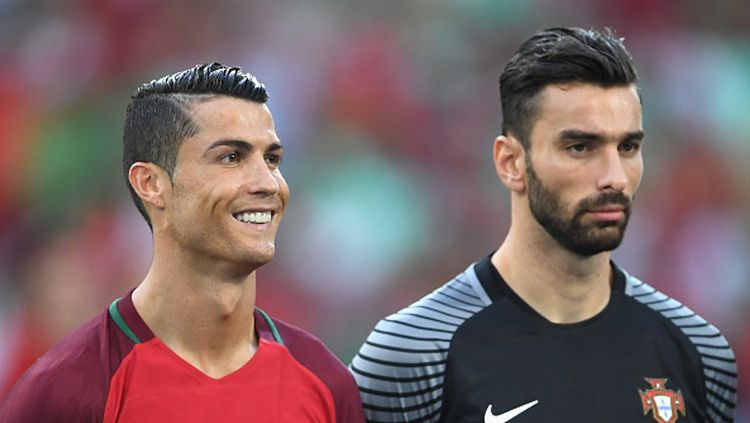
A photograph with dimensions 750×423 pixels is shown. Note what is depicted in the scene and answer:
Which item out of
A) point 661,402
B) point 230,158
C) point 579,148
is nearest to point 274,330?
A: point 230,158

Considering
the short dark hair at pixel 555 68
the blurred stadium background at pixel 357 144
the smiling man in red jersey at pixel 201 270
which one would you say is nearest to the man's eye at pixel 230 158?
the smiling man in red jersey at pixel 201 270

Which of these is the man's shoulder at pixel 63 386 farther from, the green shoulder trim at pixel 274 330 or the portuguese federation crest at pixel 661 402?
the portuguese federation crest at pixel 661 402

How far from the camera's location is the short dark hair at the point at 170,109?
138 inches

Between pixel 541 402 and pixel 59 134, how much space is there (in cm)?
464

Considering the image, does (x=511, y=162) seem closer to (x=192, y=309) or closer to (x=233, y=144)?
(x=233, y=144)

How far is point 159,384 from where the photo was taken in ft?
11.1

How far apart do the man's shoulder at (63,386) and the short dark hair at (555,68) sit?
67.4 inches

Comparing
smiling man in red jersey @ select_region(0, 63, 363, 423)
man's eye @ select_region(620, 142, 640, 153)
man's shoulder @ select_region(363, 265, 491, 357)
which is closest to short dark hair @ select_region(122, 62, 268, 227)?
smiling man in red jersey @ select_region(0, 63, 363, 423)

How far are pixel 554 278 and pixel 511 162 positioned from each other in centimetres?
45

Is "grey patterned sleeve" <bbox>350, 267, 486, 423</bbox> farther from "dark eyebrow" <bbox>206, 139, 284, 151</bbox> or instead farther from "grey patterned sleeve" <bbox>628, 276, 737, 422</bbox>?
"dark eyebrow" <bbox>206, 139, 284, 151</bbox>

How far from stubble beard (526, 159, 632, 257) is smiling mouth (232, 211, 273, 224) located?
3.50ft

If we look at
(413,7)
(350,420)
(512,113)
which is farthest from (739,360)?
(350,420)

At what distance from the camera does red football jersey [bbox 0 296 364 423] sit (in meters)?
3.24

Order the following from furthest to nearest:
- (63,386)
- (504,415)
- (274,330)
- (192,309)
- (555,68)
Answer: (555,68) → (504,415) → (274,330) → (192,309) → (63,386)
